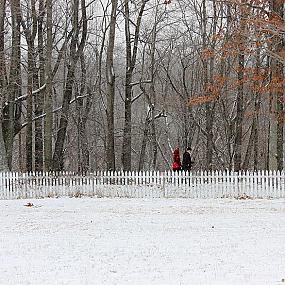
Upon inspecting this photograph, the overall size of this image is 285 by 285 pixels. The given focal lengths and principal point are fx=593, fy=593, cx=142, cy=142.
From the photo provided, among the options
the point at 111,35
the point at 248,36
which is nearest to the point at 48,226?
the point at 248,36

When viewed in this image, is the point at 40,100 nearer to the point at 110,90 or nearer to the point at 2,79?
the point at 2,79

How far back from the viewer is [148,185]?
22.2 m

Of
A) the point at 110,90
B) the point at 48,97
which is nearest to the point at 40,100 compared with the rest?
the point at 110,90

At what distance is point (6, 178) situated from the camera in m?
22.9

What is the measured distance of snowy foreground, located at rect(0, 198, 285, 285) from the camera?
338 inches

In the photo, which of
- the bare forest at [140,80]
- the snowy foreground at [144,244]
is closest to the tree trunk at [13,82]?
the bare forest at [140,80]

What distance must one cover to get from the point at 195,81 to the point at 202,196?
20.5m

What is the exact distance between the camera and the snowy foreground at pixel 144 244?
8578mm

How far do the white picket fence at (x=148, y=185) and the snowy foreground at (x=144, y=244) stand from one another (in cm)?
285

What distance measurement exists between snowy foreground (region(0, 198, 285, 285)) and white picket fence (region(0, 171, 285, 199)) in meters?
2.85

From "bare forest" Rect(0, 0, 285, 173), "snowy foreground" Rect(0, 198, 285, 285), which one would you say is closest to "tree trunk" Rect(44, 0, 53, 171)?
"bare forest" Rect(0, 0, 285, 173)

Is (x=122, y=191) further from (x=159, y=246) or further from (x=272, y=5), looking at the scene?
(x=159, y=246)

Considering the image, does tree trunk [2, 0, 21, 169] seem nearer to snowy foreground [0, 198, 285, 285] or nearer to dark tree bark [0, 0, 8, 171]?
dark tree bark [0, 0, 8, 171]

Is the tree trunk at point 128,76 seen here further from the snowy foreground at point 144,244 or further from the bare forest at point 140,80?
the snowy foreground at point 144,244
